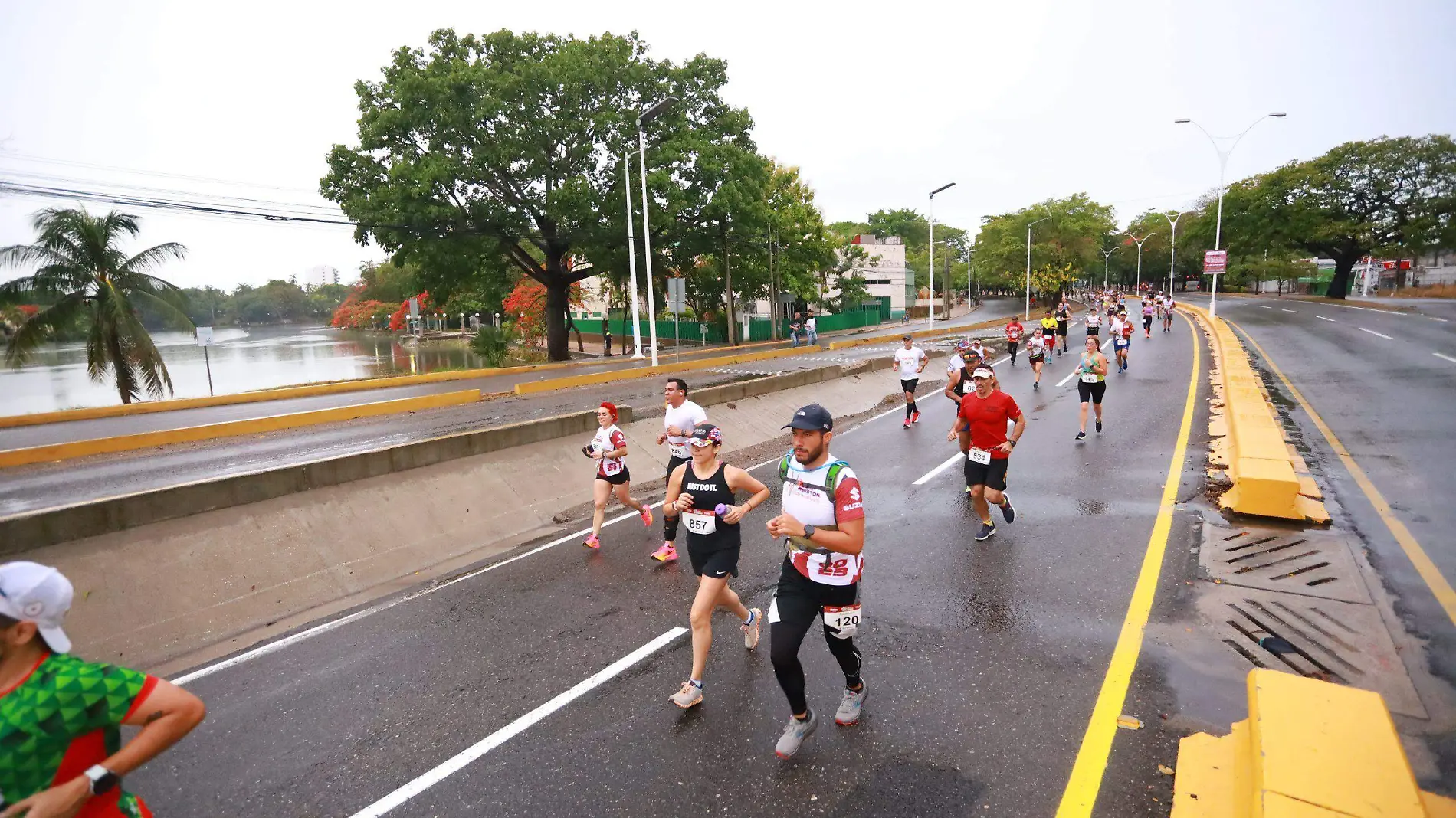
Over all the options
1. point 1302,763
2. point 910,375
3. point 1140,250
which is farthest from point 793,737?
point 1140,250

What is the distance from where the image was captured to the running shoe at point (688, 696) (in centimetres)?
461

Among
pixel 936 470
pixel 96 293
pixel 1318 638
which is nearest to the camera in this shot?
pixel 1318 638

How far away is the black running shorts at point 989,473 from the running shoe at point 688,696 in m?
4.23

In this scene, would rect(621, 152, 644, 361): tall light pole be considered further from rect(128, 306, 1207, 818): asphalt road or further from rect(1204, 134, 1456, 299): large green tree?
rect(1204, 134, 1456, 299): large green tree

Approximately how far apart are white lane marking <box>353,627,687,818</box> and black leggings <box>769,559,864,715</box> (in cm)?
162

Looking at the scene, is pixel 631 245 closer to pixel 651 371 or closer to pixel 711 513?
pixel 651 371

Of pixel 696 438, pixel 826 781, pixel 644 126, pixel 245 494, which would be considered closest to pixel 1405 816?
pixel 826 781

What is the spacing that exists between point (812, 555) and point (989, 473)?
4286 millimetres

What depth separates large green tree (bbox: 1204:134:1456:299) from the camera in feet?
144

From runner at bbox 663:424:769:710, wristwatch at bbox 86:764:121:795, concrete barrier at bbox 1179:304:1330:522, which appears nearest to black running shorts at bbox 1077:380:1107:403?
concrete barrier at bbox 1179:304:1330:522

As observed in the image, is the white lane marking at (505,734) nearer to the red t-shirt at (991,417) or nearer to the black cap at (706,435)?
the black cap at (706,435)

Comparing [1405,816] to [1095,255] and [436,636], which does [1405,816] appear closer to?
[436,636]

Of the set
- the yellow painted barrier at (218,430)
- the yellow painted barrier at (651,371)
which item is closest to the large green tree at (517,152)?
the yellow painted barrier at (651,371)

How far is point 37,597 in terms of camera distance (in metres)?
2.21
